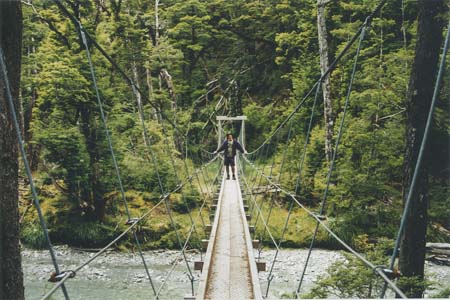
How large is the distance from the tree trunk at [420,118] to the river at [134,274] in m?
2.24

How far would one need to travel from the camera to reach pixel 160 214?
8.96m

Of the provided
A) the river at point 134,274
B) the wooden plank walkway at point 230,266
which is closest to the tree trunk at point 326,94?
the river at point 134,274

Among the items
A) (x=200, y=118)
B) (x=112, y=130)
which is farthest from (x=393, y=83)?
(x=200, y=118)

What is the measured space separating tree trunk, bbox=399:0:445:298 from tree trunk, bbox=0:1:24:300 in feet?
8.46

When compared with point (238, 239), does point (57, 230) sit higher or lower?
lower

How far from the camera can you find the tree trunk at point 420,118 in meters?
3.09

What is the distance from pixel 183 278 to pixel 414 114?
434 cm

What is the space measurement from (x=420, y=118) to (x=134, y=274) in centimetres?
498

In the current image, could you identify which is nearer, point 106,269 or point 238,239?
point 238,239

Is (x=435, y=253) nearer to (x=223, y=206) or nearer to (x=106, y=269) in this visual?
(x=223, y=206)

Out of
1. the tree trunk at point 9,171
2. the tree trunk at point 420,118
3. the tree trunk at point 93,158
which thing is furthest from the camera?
the tree trunk at point 93,158

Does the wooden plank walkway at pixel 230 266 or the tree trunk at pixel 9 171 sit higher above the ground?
the tree trunk at pixel 9 171

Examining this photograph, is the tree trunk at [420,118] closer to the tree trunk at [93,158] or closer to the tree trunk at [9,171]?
the tree trunk at [9,171]

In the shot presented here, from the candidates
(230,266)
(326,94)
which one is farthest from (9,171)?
(326,94)
